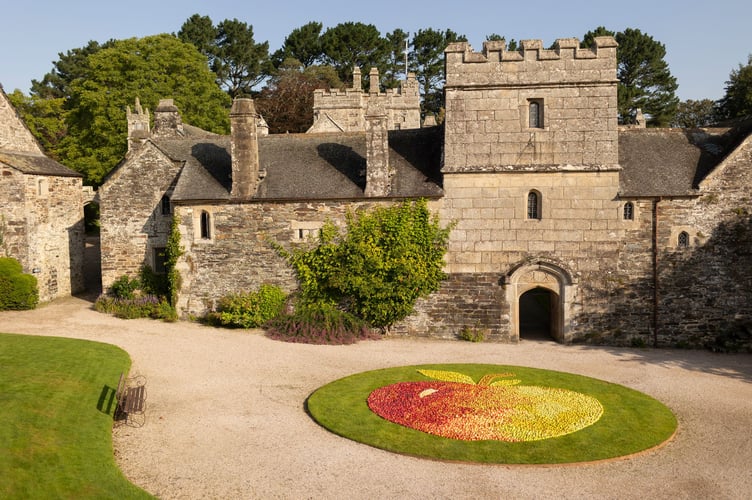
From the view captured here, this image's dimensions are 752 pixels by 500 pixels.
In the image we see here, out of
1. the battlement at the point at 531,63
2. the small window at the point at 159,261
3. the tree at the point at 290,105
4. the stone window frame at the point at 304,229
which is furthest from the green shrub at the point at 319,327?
the tree at the point at 290,105

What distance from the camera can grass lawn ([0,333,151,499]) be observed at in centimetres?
977

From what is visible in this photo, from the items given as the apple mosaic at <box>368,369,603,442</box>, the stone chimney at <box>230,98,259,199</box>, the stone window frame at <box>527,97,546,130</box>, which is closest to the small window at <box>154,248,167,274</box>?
the stone chimney at <box>230,98,259,199</box>

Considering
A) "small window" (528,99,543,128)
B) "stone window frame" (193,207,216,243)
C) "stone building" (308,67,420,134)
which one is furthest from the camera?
"stone building" (308,67,420,134)

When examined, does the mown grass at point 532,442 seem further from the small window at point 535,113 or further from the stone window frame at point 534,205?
the small window at point 535,113

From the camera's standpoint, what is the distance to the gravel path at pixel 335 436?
10.3 m

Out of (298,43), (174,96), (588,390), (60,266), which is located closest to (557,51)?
(588,390)

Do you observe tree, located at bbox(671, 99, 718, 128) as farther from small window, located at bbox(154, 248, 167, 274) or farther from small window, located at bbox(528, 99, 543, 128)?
small window, located at bbox(154, 248, 167, 274)

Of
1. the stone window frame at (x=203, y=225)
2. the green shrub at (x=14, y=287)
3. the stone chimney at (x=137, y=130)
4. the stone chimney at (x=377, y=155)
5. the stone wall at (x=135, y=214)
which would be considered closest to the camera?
the stone chimney at (x=377, y=155)

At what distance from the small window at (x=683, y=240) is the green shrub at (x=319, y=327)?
10.3 meters

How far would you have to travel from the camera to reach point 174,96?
41625 millimetres

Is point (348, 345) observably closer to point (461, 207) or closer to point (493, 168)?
point (461, 207)

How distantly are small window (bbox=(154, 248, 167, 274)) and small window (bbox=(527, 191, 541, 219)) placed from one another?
1457 centimetres

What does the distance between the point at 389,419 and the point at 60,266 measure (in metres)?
19.8

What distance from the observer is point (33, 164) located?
26.3 m
